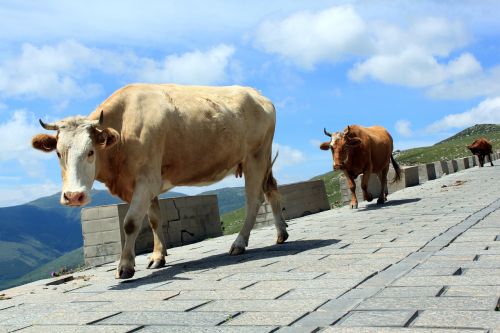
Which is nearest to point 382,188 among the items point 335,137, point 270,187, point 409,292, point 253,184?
point 335,137

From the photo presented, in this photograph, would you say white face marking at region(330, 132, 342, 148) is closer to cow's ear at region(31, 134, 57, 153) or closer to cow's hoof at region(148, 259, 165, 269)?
cow's hoof at region(148, 259, 165, 269)

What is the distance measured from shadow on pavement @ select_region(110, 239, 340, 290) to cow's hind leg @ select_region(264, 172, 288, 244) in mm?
166

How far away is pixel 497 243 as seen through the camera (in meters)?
6.43

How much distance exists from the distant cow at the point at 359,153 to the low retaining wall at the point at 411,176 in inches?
75.2

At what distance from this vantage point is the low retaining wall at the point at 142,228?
968 cm

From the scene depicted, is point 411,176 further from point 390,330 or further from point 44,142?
point 390,330

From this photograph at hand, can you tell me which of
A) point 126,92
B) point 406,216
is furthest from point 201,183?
point 406,216

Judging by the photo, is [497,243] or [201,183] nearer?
[497,243]

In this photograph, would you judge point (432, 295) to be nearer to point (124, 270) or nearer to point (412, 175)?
point (124, 270)

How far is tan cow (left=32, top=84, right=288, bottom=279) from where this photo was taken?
6.41 meters

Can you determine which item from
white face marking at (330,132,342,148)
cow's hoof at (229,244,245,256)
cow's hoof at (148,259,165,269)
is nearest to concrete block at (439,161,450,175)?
white face marking at (330,132,342,148)

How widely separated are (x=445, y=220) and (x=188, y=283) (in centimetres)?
536

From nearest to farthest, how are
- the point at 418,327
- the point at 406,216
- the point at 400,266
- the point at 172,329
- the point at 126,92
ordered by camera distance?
the point at 418,327
the point at 172,329
the point at 400,266
the point at 126,92
the point at 406,216

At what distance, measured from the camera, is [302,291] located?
465 cm
